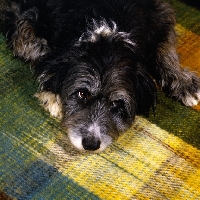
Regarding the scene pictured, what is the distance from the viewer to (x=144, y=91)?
2402mm

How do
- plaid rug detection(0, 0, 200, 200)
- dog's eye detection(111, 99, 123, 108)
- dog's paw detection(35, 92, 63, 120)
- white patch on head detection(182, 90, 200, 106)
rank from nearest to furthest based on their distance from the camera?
plaid rug detection(0, 0, 200, 200), dog's eye detection(111, 99, 123, 108), dog's paw detection(35, 92, 63, 120), white patch on head detection(182, 90, 200, 106)

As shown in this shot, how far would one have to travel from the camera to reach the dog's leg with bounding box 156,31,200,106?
2.75m

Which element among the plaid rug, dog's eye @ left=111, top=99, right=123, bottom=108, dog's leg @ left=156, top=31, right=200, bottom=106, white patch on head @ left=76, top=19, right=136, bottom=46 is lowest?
the plaid rug

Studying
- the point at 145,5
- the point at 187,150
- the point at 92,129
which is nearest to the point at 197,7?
the point at 145,5

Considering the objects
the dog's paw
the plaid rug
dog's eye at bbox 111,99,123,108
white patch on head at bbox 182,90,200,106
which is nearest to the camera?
the plaid rug

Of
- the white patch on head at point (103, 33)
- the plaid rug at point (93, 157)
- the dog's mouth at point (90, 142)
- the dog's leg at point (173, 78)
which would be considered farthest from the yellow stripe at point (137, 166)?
the white patch on head at point (103, 33)

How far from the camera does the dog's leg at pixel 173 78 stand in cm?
275

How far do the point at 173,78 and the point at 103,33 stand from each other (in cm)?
72

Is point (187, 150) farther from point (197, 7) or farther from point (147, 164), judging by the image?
point (197, 7)

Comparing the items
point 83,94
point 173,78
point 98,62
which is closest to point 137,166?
point 83,94

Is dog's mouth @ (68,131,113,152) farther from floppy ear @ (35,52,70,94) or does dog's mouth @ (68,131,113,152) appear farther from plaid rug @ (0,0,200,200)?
floppy ear @ (35,52,70,94)

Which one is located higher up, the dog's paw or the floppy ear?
the floppy ear

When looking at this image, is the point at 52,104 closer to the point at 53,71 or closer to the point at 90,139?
the point at 53,71

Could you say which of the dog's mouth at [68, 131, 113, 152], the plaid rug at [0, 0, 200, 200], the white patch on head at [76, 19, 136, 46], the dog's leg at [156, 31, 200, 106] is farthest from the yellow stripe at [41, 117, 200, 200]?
the white patch on head at [76, 19, 136, 46]
